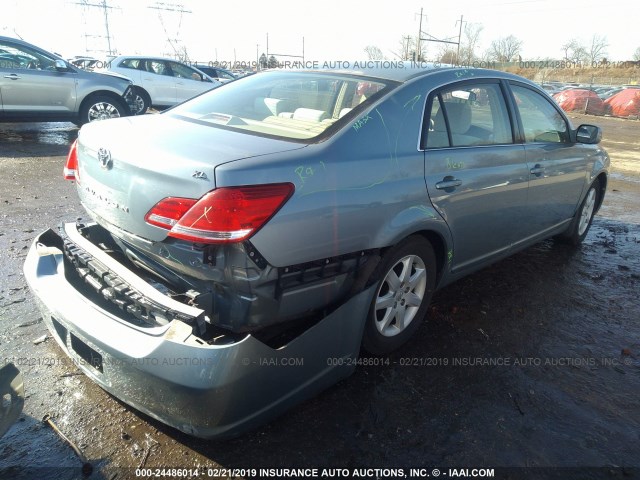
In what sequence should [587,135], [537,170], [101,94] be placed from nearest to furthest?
[537,170]
[587,135]
[101,94]

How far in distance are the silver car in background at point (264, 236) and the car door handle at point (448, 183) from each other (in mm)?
15

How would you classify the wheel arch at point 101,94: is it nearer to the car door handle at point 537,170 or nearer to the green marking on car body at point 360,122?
the car door handle at point 537,170

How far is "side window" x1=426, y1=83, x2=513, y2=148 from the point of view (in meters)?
3.00

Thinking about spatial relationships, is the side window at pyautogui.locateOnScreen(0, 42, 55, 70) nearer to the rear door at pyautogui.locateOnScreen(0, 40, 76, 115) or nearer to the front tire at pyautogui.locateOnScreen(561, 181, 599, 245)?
the rear door at pyautogui.locateOnScreen(0, 40, 76, 115)

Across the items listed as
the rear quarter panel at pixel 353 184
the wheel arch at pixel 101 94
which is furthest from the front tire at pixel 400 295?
the wheel arch at pixel 101 94

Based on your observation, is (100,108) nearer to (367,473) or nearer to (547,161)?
(547,161)

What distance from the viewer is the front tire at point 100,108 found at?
9.90 m

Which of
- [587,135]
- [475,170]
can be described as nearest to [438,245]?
[475,170]

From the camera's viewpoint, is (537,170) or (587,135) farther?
(587,135)

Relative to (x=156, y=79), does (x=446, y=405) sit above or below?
below

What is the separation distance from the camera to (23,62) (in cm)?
929

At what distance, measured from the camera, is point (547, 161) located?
13.0ft

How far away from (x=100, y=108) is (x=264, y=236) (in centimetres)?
948

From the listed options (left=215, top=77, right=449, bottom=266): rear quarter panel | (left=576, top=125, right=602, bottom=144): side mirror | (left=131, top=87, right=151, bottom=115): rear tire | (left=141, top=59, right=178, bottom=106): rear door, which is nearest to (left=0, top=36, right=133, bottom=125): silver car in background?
(left=131, top=87, right=151, bottom=115): rear tire
